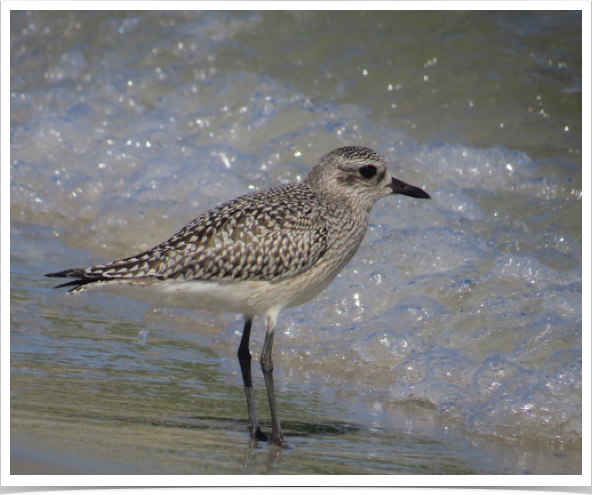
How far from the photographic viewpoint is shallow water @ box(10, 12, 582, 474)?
5.39 m

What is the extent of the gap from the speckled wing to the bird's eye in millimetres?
730

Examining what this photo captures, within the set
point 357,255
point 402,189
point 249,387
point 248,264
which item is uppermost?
point 402,189

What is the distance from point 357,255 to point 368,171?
2.35 metres

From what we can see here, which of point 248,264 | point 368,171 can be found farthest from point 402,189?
point 248,264

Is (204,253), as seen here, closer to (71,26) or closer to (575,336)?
(575,336)

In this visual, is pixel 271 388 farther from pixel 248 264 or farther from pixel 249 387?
pixel 248 264

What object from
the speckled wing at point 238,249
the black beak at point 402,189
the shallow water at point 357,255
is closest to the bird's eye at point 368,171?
the black beak at point 402,189

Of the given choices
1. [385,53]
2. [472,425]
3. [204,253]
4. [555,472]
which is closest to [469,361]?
[472,425]

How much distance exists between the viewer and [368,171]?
240 inches

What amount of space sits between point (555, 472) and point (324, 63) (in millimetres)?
9289

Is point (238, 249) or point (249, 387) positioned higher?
point (238, 249)

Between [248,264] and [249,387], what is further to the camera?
[249,387]

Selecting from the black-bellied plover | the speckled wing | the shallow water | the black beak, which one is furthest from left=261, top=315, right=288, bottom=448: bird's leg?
the black beak

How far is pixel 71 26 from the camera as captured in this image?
15781mm
